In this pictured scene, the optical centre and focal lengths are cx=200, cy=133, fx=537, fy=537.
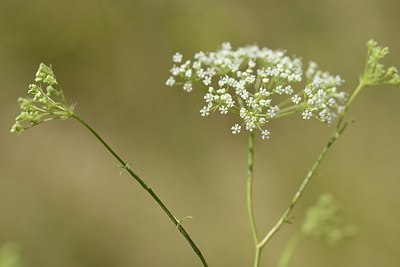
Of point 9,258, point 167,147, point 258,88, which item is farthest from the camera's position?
point 167,147

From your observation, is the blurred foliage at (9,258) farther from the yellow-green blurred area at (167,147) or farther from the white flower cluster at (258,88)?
the yellow-green blurred area at (167,147)

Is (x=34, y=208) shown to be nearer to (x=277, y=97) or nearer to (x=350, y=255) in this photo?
(x=277, y=97)

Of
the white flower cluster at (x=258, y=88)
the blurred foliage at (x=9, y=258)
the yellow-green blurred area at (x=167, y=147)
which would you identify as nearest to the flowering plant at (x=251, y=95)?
the white flower cluster at (x=258, y=88)

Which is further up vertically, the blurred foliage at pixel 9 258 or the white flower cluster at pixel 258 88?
the blurred foliage at pixel 9 258

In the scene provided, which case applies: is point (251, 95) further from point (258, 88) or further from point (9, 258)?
point (9, 258)

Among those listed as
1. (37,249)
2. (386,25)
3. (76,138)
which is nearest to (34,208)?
(37,249)

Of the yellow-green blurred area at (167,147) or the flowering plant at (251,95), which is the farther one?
the yellow-green blurred area at (167,147)

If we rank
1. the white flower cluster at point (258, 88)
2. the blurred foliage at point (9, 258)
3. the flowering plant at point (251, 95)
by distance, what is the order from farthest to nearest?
the blurred foliage at point (9, 258), the white flower cluster at point (258, 88), the flowering plant at point (251, 95)

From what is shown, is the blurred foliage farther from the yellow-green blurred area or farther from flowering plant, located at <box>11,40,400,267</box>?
the yellow-green blurred area

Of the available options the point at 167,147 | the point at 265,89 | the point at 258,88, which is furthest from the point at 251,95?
the point at 167,147
